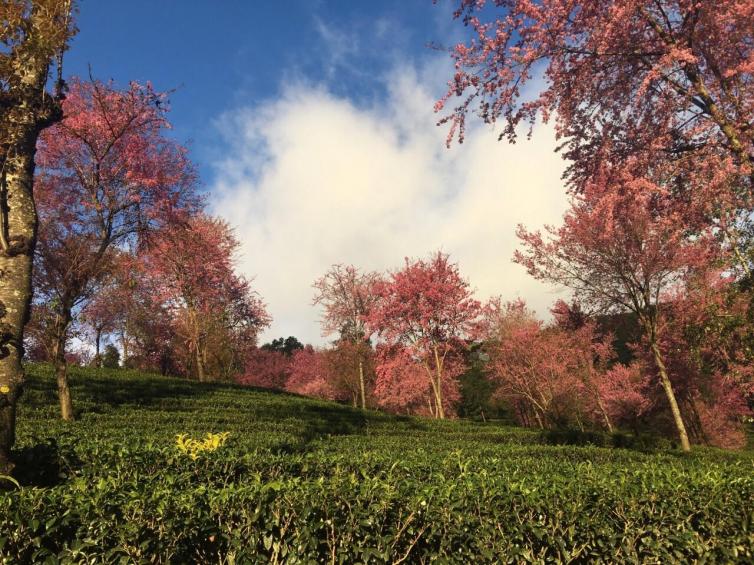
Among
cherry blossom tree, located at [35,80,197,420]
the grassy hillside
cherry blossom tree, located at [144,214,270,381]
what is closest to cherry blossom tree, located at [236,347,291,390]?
cherry blossom tree, located at [144,214,270,381]

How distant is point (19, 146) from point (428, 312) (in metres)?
21.8

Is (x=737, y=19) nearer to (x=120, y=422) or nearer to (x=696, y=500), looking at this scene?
(x=696, y=500)

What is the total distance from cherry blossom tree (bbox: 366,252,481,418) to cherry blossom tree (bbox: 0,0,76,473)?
2122 centimetres

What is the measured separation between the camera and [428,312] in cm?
2544

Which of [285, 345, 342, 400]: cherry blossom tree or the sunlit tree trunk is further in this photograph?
[285, 345, 342, 400]: cherry blossom tree

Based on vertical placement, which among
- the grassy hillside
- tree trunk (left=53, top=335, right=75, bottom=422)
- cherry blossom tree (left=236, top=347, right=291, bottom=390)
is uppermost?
cherry blossom tree (left=236, top=347, right=291, bottom=390)

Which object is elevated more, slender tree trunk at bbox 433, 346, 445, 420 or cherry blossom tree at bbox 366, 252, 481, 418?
cherry blossom tree at bbox 366, 252, 481, 418

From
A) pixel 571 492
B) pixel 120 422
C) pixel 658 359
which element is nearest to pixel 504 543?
pixel 571 492

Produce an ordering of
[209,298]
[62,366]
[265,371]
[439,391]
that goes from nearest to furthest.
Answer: [62,366] → [439,391] → [209,298] → [265,371]

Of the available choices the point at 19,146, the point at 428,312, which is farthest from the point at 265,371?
the point at 19,146

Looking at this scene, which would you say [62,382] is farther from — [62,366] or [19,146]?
[19,146]

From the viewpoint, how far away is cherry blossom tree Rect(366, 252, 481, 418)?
25.4m

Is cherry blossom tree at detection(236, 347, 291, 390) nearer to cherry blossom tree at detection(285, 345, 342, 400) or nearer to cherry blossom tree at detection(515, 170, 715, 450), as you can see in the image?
cherry blossom tree at detection(285, 345, 342, 400)

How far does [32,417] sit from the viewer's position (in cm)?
1169
